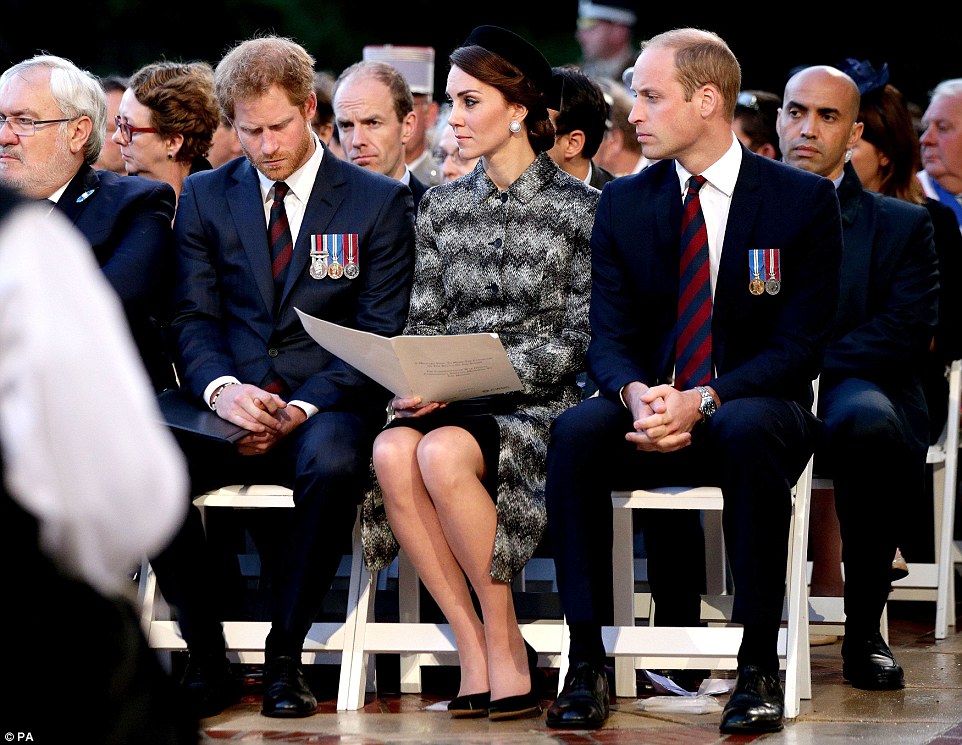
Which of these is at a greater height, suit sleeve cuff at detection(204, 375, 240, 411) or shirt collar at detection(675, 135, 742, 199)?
shirt collar at detection(675, 135, 742, 199)

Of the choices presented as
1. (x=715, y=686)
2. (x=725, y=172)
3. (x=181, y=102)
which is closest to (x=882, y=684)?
(x=715, y=686)

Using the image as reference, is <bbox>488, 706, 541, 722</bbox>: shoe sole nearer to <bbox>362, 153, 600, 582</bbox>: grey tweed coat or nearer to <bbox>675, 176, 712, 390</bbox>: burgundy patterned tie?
<bbox>362, 153, 600, 582</bbox>: grey tweed coat

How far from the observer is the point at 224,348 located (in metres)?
4.93

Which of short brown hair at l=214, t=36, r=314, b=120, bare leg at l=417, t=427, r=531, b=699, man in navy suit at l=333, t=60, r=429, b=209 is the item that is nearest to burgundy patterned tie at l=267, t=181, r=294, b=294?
short brown hair at l=214, t=36, r=314, b=120

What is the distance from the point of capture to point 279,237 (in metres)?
4.97

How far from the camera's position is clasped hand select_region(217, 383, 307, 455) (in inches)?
180

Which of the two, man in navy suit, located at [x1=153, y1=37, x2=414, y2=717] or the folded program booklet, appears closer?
the folded program booklet

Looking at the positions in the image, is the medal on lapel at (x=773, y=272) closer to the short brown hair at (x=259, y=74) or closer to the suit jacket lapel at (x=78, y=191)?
the short brown hair at (x=259, y=74)

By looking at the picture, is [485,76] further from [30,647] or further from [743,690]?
[30,647]

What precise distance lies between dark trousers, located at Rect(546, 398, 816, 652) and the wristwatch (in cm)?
4

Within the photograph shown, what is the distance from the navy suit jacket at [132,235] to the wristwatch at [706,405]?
1.89 m

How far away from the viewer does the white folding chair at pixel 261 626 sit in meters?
4.60

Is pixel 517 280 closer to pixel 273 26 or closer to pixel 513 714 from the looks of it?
pixel 513 714

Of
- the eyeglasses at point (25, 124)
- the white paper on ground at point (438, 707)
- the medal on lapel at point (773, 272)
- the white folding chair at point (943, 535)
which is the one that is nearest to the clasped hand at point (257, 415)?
the white paper on ground at point (438, 707)
